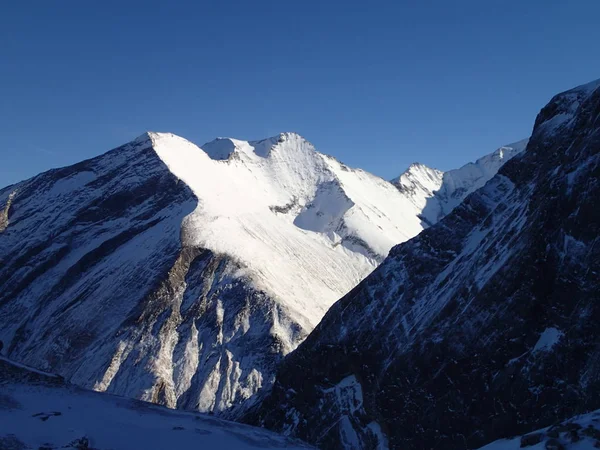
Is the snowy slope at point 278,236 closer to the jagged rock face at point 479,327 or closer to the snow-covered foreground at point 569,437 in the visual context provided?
the jagged rock face at point 479,327

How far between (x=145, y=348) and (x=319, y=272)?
5658 centimetres

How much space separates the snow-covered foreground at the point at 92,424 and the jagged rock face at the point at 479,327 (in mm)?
12792

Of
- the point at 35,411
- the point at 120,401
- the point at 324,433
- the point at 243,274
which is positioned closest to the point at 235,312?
the point at 243,274

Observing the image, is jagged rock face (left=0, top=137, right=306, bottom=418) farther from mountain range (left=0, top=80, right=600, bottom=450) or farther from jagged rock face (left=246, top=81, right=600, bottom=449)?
jagged rock face (left=246, top=81, right=600, bottom=449)

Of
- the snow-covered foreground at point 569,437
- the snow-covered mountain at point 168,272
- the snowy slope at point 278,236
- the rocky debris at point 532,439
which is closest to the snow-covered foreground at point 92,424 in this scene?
the rocky debris at point 532,439

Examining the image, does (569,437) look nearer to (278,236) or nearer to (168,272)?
(168,272)

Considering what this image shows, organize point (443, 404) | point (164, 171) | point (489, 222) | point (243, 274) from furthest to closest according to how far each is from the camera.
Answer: point (164, 171) → point (243, 274) → point (489, 222) → point (443, 404)

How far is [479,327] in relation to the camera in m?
51.8

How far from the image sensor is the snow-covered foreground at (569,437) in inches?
1038

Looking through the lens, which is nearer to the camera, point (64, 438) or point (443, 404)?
point (64, 438)

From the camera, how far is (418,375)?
56.2 meters

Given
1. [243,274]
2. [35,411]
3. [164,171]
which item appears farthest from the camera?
[164,171]

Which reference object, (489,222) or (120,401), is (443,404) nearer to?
(489,222)

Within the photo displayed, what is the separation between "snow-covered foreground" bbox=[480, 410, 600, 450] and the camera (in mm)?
26356
